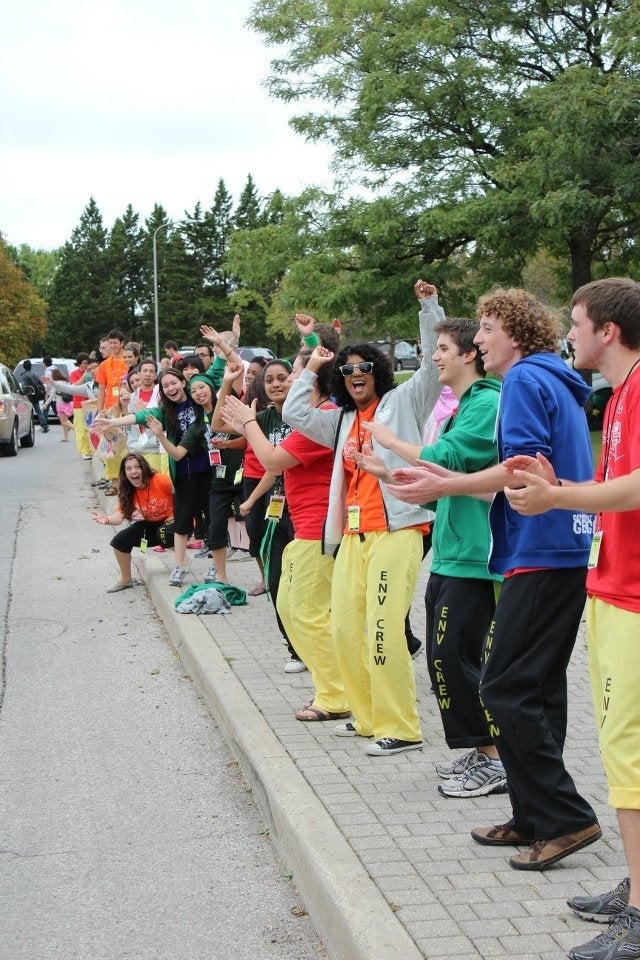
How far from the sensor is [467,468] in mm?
4723

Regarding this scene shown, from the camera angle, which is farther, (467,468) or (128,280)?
(128,280)

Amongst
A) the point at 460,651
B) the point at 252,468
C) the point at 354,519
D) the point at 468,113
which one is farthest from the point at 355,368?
the point at 468,113

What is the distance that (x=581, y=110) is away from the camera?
17688 millimetres

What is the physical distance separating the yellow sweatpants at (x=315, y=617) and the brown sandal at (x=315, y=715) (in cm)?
3

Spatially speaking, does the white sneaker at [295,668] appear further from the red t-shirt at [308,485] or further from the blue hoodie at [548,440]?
the blue hoodie at [548,440]

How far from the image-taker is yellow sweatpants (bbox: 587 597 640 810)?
A: 3.29 m

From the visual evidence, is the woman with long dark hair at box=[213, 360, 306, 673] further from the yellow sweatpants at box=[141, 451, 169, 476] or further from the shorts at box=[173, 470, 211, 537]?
the yellow sweatpants at box=[141, 451, 169, 476]

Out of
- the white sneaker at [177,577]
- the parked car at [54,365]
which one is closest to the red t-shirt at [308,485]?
the white sneaker at [177,577]

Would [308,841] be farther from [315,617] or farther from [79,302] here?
[79,302]

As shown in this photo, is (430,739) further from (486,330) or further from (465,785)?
A: (486,330)

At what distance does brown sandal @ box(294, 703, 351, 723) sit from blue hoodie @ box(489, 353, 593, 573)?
2.36 meters

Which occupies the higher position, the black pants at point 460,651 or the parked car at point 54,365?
the parked car at point 54,365

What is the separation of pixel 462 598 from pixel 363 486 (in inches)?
36.0

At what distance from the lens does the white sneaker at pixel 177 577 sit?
10.2 m
